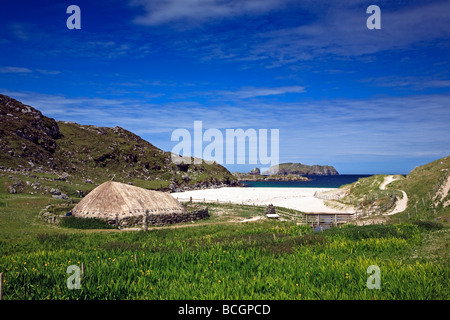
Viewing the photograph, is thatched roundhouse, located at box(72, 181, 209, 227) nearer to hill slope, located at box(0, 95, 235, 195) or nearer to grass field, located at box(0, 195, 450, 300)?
grass field, located at box(0, 195, 450, 300)

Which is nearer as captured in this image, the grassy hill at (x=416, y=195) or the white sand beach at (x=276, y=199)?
the grassy hill at (x=416, y=195)

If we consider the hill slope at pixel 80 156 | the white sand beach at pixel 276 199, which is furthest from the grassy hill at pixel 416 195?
the hill slope at pixel 80 156

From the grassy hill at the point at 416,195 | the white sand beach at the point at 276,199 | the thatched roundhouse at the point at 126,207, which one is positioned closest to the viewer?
the thatched roundhouse at the point at 126,207

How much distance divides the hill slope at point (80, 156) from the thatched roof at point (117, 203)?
1713 inches

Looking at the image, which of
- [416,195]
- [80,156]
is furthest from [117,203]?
[80,156]

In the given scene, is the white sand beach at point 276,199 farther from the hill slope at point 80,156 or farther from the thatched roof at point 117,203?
the thatched roof at point 117,203

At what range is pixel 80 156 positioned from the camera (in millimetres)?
121188

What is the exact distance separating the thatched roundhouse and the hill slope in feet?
144

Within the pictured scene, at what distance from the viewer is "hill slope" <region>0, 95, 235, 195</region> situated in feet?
280

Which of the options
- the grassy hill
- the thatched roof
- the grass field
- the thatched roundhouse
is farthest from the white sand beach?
the grass field

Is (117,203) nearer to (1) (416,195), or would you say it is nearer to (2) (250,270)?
(2) (250,270)

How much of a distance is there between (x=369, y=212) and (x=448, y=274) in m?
38.3

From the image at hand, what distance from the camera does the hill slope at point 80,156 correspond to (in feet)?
280

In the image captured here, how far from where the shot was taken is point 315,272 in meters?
13.0
